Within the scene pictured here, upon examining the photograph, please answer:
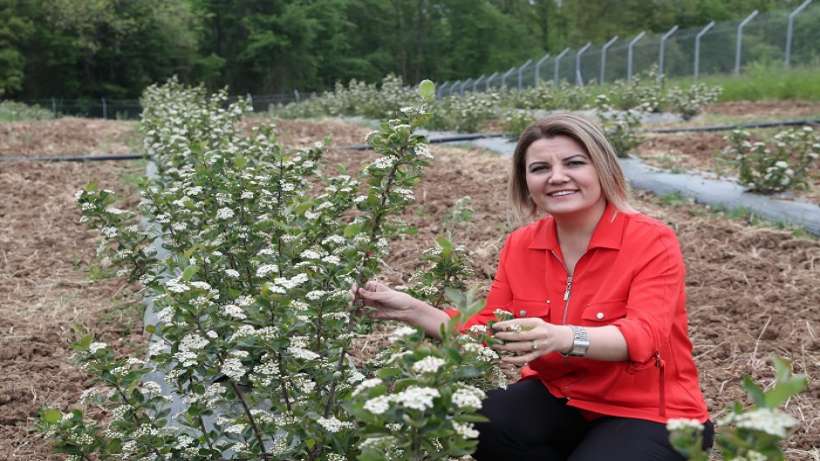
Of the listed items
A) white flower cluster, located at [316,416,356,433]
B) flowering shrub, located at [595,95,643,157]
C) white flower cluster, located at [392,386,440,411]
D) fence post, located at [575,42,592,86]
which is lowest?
white flower cluster, located at [316,416,356,433]

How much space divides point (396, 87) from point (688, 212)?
988cm

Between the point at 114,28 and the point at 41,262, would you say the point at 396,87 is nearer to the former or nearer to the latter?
the point at 41,262

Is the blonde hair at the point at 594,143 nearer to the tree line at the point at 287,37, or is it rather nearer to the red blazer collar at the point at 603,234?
the red blazer collar at the point at 603,234

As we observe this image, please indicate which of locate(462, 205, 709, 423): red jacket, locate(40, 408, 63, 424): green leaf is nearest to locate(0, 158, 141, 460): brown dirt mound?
locate(40, 408, 63, 424): green leaf

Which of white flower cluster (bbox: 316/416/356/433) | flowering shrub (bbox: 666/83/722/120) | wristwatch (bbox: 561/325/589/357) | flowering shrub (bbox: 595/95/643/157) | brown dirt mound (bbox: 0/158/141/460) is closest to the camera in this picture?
white flower cluster (bbox: 316/416/356/433)

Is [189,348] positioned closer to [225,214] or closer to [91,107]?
[225,214]

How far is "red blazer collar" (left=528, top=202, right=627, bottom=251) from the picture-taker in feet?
7.44

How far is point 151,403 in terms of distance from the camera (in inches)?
80.4

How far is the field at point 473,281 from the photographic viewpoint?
10.5ft

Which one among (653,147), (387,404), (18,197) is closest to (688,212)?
(653,147)

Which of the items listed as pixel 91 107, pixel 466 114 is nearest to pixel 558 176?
pixel 466 114

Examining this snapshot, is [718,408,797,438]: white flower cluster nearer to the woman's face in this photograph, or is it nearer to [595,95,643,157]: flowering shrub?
the woman's face

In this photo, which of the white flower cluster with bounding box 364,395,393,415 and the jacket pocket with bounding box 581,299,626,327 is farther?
the jacket pocket with bounding box 581,299,626,327

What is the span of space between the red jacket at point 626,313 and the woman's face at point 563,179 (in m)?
0.09
